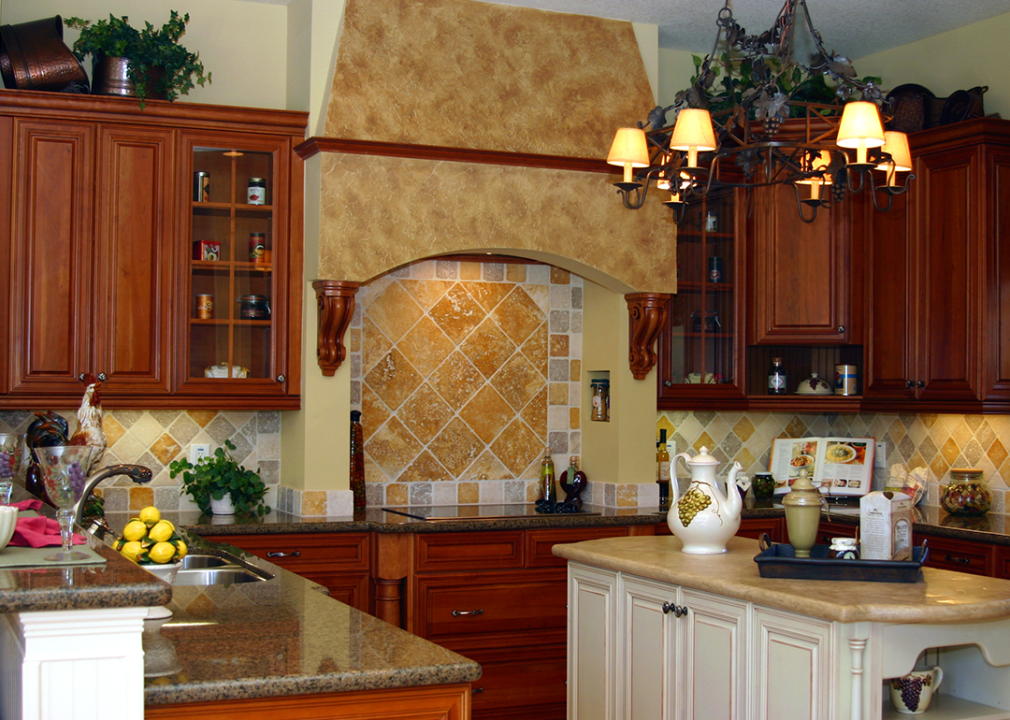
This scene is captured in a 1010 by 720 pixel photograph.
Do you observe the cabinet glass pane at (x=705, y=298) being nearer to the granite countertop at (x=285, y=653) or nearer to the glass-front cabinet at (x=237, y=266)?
the glass-front cabinet at (x=237, y=266)

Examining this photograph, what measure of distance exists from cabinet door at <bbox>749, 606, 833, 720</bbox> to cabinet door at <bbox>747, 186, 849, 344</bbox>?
2.43m

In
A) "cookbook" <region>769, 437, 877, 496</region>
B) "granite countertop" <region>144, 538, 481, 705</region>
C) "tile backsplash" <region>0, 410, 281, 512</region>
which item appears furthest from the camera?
"cookbook" <region>769, 437, 877, 496</region>

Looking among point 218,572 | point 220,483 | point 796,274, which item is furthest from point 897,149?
point 220,483

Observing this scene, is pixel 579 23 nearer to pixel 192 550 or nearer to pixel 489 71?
pixel 489 71

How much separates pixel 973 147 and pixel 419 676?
3.59 meters

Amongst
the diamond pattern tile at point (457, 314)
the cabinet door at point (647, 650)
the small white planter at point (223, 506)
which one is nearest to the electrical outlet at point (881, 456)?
the diamond pattern tile at point (457, 314)

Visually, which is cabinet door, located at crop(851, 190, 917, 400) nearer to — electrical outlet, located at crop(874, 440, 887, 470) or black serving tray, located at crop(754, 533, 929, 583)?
electrical outlet, located at crop(874, 440, 887, 470)

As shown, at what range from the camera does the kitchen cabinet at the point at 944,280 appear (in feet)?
14.5

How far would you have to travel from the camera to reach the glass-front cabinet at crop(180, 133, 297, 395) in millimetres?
4379

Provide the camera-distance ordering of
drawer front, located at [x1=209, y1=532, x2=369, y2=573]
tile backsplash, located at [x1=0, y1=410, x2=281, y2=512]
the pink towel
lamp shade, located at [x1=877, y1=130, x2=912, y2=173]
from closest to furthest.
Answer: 1. the pink towel
2. lamp shade, located at [x1=877, y1=130, x2=912, y2=173]
3. drawer front, located at [x1=209, y1=532, x2=369, y2=573]
4. tile backsplash, located at [x1=0, y1=410, x2=281, y2=512]

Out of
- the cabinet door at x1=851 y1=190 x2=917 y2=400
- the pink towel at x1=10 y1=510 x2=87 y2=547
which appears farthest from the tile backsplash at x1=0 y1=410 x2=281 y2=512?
the cabinet door at x1=851 y1=190 x2=917 y2=400

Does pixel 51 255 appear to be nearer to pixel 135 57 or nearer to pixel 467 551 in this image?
pixel 135 57

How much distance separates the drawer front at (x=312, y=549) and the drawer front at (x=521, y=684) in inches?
25.0

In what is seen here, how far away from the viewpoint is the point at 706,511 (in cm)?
334
